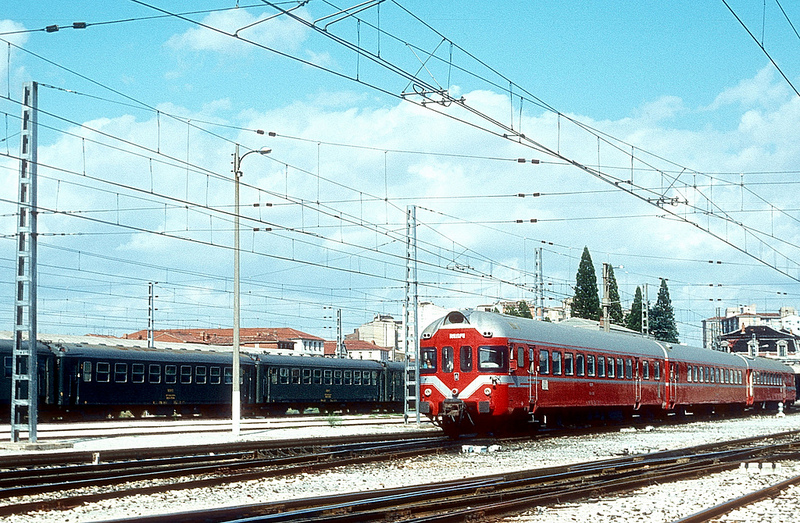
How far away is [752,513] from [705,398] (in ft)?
105

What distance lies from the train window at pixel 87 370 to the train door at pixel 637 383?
802 inches

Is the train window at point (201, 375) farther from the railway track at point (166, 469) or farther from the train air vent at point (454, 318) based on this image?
the railway track at point (166, 469)

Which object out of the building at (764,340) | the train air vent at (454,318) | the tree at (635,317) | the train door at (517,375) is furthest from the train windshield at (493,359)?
the building at (764,340)

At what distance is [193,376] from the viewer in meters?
42.3

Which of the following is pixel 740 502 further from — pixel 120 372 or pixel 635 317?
pixel 635 317

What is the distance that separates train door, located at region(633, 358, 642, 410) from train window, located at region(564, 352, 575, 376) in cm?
622

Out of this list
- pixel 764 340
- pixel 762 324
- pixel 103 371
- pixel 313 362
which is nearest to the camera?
pixel 103 371

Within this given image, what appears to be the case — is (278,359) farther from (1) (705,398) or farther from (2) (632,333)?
(1) (705,398)

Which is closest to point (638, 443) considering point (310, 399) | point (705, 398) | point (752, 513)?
point (752, 513)

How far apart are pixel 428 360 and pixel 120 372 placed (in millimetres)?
16108

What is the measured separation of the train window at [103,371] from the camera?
1494 inches

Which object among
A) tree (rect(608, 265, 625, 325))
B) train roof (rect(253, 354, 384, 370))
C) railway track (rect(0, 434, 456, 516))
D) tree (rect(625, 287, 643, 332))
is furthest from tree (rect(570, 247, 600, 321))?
railway track (rect(0, 434, 456, 516))

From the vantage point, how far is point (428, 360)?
2798 centimetres

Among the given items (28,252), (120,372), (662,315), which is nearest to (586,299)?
(662,315)
